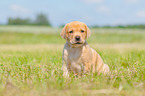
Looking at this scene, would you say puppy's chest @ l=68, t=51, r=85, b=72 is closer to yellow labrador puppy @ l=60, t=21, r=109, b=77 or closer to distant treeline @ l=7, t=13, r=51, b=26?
yellow labrador puppy @ l=60, t=21, r=109, b=77

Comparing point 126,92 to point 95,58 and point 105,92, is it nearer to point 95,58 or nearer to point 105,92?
point 105,92

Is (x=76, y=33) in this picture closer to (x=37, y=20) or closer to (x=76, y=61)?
(x=76, y=61)

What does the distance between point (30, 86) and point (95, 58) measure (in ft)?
5.96

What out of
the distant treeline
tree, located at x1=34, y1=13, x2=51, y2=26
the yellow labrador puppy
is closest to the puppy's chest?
the yellow labrador puppy

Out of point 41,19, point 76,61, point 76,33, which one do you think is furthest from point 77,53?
point 41,19

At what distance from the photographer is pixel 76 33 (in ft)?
12.5

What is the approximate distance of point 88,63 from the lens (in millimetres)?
3982

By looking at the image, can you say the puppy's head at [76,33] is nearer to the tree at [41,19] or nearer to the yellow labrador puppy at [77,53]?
the yellow labrador puppy at [77,53]

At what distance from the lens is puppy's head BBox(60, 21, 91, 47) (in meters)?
3.75

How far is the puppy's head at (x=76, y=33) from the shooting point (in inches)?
148

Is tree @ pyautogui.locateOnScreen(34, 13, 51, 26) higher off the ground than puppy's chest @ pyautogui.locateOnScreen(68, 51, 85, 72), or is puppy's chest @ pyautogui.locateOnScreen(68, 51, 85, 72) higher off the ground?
tree @ pyautogui.locateOnScreen(34, 13, 51, 26)

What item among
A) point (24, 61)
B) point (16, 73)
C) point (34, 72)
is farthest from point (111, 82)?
point (24, 61)

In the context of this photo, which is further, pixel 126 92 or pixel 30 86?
pixel 30 86

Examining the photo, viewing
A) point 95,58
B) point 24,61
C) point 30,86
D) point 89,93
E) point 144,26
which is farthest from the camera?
point 144,26
